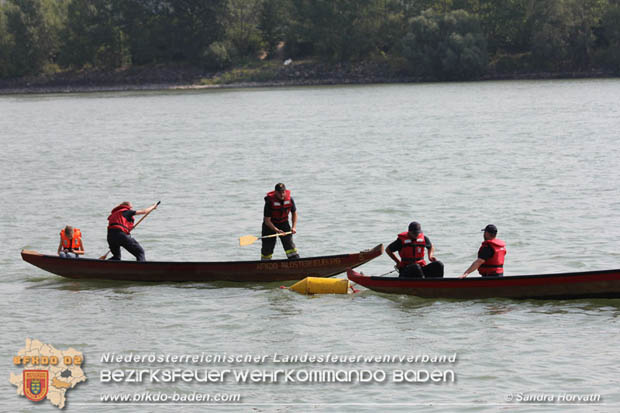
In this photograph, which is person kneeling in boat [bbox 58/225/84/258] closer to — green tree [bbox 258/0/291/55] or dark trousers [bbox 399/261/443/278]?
dark trousers [bbox 399/261/443/278]

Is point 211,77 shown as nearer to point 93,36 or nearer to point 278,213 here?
point 93,36

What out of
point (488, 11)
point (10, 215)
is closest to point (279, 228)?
point (10, 215)

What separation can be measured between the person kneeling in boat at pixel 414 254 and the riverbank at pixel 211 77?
10232 centimetres

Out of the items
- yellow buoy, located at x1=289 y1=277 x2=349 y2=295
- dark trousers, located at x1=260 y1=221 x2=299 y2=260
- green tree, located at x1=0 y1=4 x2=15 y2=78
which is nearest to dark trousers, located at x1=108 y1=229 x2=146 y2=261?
dark trousers, located at x1=260 y1=221 x2=299 y2=260

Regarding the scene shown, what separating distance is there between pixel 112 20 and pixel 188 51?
42.2 feet

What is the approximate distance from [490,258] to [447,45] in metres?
98.6

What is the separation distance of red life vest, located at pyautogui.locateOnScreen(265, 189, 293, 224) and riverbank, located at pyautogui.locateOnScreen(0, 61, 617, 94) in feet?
332

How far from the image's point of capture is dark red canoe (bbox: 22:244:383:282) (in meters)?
19.5

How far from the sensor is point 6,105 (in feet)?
337

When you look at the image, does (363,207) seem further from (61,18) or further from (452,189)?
(61,18)

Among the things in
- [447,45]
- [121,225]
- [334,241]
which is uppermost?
[447,45]

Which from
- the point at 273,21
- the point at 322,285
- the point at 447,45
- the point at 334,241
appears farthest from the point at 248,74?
the point at 322,285

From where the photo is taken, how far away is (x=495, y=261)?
1728cm

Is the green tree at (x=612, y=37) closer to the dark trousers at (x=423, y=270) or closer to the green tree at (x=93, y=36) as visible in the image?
the green tree at (x=93, y=36)
